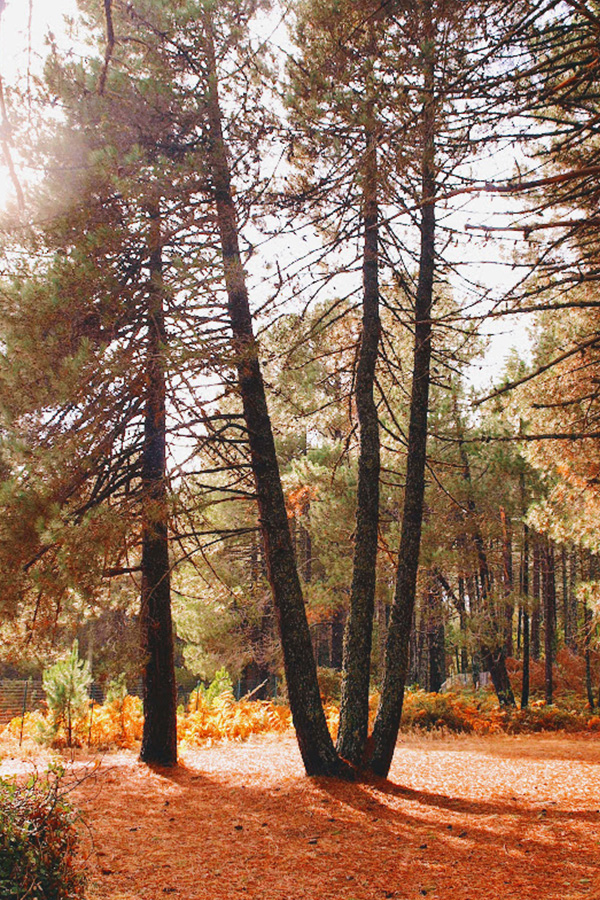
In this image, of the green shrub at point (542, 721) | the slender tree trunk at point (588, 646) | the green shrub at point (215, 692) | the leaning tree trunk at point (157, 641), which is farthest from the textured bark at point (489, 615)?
the leaning tree trunk at point (157, 641)

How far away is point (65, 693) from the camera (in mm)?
8398

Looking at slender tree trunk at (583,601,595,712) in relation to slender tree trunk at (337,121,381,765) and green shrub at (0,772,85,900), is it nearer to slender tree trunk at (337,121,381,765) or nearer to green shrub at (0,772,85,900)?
slender tree trunk at (337,121,381,765)

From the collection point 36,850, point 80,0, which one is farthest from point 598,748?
point 80,0

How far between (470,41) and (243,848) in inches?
232

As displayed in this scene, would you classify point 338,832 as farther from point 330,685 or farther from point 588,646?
point 330,685

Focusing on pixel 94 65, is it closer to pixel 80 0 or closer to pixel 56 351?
pixel 80 0

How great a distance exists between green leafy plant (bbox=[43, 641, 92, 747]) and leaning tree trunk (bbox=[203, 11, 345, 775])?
3884 mm

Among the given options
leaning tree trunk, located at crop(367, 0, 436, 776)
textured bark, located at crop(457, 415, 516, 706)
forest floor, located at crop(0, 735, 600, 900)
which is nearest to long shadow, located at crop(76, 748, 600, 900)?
forest floor, located at crop(0, 735, 600, 900)

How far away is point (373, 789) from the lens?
5504mm

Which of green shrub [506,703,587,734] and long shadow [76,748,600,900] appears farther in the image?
green shrub [506,703,587,734]

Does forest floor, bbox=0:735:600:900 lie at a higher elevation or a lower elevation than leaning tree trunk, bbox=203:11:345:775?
lower

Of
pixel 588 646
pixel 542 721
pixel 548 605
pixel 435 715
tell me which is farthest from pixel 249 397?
pixel 548 605

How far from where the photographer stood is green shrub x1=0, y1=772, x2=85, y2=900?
259 centimetres

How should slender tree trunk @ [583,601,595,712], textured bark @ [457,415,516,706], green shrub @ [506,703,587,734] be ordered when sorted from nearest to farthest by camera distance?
slender tree trunk @ [583,601,595,712]
green shrub @ [506,703,587,734]
textured bark @ [457,415,516,706]
